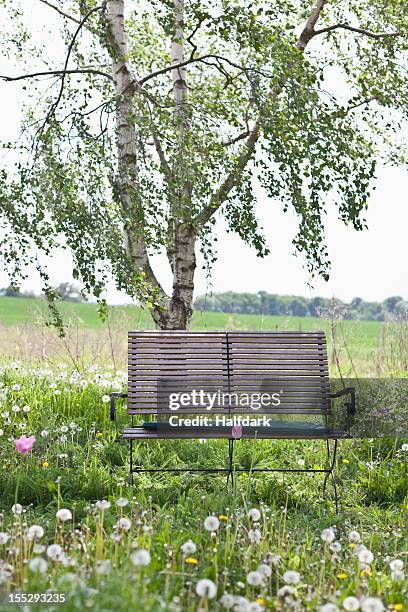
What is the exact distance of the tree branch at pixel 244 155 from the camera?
5.88 meters

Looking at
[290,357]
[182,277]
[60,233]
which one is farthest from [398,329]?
[60,233]

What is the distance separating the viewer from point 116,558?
2869 millimetres

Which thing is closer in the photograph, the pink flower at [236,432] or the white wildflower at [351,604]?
the white wildflower at [351,604]

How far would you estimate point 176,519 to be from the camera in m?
3.98

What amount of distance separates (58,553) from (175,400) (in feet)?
7.66

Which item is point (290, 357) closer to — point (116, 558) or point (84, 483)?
point (84, 483)

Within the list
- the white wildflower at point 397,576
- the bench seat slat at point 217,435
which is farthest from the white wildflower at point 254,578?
the bench seat slat at point 217,435

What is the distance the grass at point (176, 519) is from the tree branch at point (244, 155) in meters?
1.69

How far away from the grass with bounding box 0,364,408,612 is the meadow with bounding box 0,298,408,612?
0.01 m

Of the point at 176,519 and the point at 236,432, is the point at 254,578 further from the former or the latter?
the point at 236,432

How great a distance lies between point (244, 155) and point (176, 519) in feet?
10.8

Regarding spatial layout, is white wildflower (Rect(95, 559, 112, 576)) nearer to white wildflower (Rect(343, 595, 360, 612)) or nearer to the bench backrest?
white wildflower (Rect(343, 595, 360, 612))

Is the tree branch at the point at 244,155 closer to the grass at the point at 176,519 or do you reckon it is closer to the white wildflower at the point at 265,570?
the grass at the point at 176,519

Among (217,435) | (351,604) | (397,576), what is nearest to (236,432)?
(217,435)
